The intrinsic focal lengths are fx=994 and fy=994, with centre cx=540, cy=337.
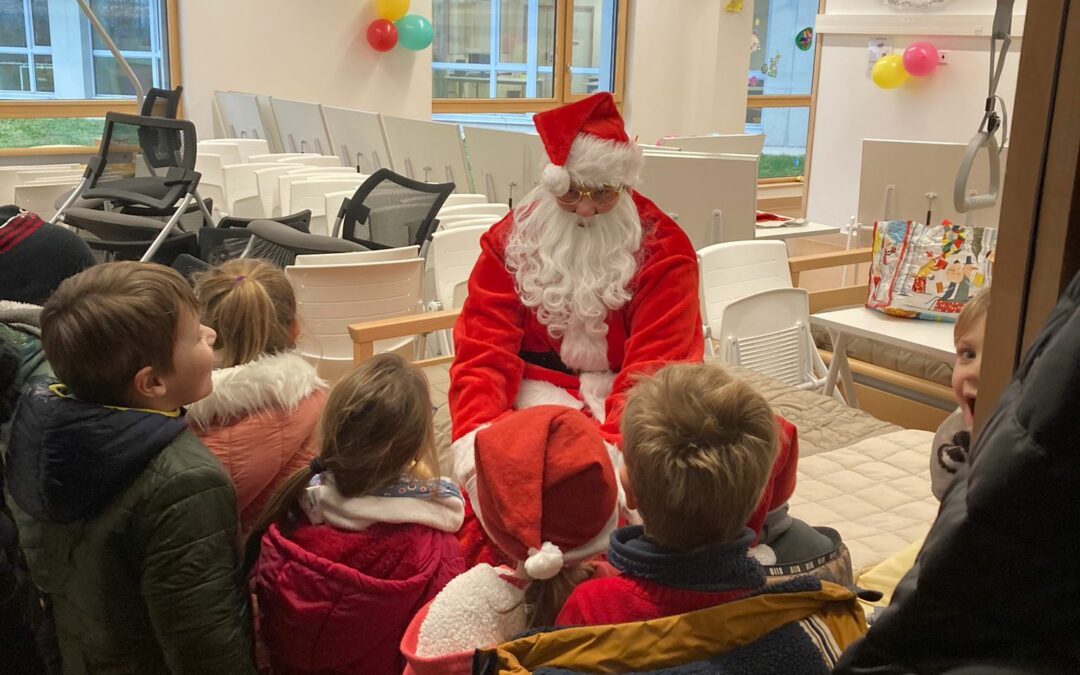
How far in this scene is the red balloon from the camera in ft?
29.0

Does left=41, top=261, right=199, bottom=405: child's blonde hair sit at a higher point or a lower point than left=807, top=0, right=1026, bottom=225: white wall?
lower

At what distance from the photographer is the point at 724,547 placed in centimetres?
118

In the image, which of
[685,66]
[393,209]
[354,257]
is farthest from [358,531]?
[685,66]

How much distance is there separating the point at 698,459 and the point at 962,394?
47 cm

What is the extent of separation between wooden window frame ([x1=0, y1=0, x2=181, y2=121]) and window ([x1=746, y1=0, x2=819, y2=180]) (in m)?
6.55

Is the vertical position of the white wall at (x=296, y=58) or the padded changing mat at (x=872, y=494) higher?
the white wall at (x=296, y=58)

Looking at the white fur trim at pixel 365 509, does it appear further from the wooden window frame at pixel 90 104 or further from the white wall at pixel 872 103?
the wooden window frame at pixel 90 104

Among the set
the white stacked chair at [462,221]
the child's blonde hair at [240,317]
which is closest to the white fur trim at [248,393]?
the child's blonde hair at [240,317]

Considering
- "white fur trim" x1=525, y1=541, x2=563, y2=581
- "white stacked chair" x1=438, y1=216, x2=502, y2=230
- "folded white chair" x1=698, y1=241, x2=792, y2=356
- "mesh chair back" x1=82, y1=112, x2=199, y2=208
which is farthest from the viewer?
"mesh chair back" x1=82, y1=112, x2=199, y2=208

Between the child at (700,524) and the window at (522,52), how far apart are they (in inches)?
354

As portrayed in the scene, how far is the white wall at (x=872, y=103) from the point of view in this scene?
731cm

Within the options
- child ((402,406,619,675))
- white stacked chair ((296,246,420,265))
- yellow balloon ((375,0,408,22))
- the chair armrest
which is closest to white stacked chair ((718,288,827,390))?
the chair armrest

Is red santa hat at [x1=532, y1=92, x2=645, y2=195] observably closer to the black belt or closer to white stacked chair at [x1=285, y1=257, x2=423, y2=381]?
the black belt

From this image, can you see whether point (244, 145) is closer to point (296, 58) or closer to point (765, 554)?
point (296, 58)
